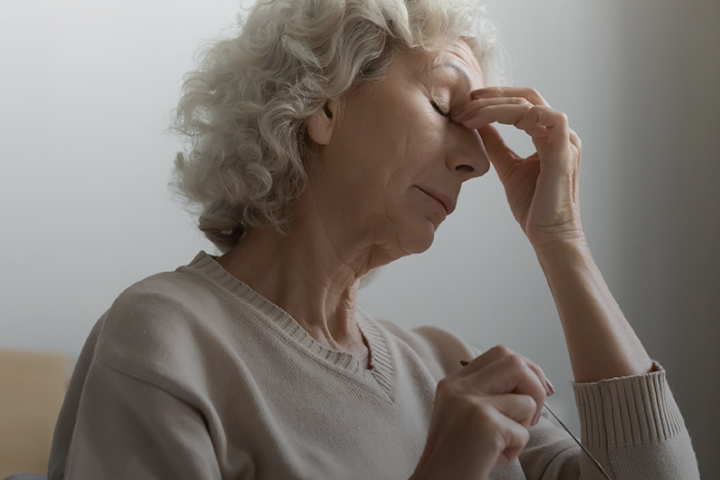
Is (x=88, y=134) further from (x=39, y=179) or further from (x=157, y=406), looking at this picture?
(x=157, y=406)

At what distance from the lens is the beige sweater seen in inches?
37.4

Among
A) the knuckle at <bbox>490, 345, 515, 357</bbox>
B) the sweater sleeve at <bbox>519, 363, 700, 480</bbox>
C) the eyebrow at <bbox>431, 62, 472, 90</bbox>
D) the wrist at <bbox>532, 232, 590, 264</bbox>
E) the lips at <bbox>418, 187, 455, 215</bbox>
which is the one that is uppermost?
the eyebrow at <bbox>431, 62, 472, 90</bbox>

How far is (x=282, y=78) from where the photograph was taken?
125cm

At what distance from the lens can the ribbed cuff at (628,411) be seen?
47.1 inches

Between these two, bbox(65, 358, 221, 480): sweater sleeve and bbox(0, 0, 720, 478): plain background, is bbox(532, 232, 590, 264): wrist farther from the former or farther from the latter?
bbox(0, 0, 720, 478): plain background

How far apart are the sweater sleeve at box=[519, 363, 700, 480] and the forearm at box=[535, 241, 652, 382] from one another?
2 cm

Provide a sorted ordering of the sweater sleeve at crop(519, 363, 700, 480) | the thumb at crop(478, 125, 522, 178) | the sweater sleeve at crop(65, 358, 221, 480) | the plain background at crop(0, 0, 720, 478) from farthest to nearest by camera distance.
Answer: the plain background at crop(0, 0, 720, 478) → the thumb at crop(478, 125, 522, 178) → the sweater sleeve at crop(519, 363, 700, 480) → the sweater sleeve at crop(65, 358, 221, 480)

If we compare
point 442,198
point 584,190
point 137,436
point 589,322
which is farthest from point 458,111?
point 584,190

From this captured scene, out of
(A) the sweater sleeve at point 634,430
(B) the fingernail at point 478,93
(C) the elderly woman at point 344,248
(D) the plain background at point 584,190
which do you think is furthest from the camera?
(D) the plain background at point 584,190

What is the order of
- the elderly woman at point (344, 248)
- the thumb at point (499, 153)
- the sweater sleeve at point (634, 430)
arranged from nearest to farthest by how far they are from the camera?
the elderly woman at point (344, 248) → the sweater sleeve at point (634, 430) → the thumb at point (499, 153)

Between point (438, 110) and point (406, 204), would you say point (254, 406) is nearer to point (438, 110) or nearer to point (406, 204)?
point (406, 204)

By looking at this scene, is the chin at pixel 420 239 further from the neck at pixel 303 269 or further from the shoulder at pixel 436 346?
the shoulder at pixel 436 346

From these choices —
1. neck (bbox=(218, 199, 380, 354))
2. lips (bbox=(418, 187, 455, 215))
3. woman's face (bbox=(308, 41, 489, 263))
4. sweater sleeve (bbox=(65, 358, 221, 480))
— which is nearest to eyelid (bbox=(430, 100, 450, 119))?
woman's face (bbox=(308, 41, 489, 263))

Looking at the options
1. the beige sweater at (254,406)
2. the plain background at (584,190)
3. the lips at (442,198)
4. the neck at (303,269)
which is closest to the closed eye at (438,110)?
the lips at (442,198)
